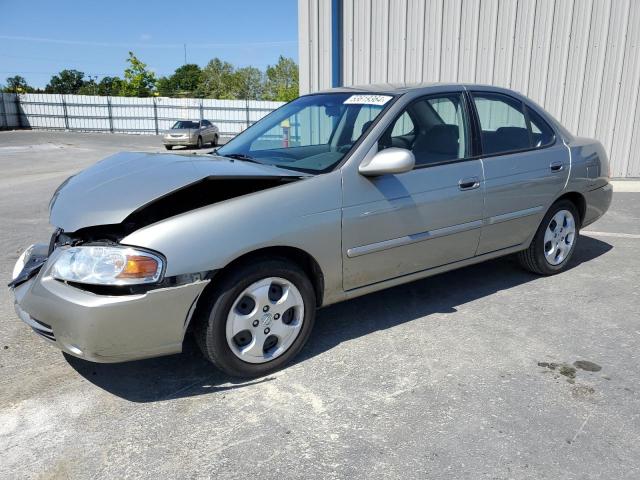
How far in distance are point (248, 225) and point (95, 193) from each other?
0.89 metres

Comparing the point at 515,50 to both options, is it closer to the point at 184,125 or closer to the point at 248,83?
the point at 184,125

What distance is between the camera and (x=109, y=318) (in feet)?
8.23

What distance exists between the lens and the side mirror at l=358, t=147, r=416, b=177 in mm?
3141

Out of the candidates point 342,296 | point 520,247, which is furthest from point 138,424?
point 520,247

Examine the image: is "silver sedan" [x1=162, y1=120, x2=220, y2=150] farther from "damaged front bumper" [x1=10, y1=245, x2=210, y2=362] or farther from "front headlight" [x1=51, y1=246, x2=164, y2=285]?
A: "front headlight" [x1=51, y1=246, x2=164, y2=285]

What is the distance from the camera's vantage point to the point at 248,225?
9.16 ft

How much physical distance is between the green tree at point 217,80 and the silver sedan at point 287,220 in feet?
225

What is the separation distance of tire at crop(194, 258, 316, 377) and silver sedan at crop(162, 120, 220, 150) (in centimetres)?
2374

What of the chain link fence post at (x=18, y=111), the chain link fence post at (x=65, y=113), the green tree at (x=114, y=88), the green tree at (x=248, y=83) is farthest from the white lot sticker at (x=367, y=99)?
the green tree at (x=248, y=83)

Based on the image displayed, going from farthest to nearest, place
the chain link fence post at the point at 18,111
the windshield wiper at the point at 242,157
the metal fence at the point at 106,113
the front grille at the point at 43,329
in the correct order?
the chain link fence post at the point at 18,111, the metal fence at the point at 106,113, the windshield wiper at the point at 242,157, the front grille at the point at 43,329

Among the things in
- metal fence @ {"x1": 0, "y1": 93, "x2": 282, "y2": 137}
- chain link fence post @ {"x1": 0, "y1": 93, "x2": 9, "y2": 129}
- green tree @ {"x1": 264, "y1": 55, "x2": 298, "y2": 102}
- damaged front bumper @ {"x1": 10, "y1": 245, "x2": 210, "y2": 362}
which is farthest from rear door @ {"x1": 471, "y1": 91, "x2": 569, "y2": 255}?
green tree @ {"x1": 264, "y1": 55, "x2": 298, "y2": 102}

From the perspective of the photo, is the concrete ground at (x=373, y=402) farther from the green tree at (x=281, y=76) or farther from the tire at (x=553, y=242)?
the green tree at (x=281, y=76)

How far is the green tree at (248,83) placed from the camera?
71750mm

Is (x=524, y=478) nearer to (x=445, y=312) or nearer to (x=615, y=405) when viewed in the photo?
(x=615, y=405)
